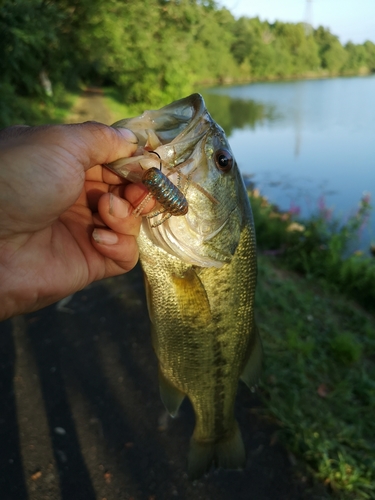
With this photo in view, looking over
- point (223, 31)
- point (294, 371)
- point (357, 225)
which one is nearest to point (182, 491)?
point (294, 371)

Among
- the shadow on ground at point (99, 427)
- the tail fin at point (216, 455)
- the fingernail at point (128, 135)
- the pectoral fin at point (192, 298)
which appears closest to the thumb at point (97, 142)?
the fingernail at point (128, 135)

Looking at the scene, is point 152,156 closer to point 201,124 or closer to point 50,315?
point 201,124

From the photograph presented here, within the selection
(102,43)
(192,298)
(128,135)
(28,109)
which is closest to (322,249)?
(192,298)

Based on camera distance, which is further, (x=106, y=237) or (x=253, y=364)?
(x=253, y=364)

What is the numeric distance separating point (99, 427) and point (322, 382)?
216cm

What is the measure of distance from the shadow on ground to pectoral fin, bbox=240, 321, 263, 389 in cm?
121

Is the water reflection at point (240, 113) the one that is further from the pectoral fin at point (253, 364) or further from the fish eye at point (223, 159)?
the fish eye at point (223, 159)

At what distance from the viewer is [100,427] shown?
334 centimetres

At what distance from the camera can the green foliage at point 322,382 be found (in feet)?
9.63

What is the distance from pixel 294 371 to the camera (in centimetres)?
376

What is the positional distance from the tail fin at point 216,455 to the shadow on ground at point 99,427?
27.5 inches

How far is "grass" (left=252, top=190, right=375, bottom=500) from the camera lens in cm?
295

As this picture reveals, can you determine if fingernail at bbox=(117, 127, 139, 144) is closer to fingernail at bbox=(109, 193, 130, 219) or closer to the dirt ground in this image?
fingernail at bbox=(109, 193, 130, 219)

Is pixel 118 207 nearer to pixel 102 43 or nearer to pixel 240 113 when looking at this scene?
pixel 102 43
